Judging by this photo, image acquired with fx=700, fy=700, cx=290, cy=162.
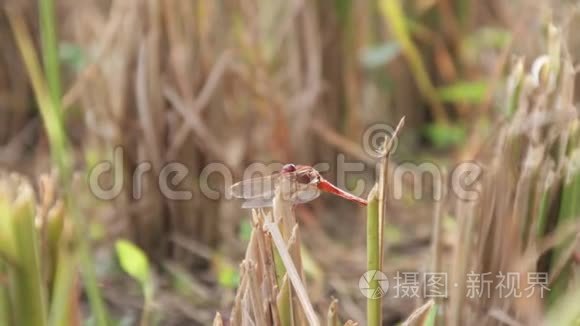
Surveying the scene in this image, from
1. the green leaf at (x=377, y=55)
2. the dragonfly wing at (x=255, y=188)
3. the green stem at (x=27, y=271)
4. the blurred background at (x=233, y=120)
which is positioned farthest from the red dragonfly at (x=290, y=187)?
the green leaf at (x=377, y=55)

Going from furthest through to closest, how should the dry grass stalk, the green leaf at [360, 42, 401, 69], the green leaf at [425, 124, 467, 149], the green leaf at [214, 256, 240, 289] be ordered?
the green leaf at [425, 124, 467, 149], the green leaf at [360, 42, 401, 69], the green leaf at [214, 256, 240, 289], the dry grass stalk

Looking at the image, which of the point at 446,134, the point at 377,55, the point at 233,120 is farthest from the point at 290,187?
the point at 446,134

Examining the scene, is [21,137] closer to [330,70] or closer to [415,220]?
[330,70]

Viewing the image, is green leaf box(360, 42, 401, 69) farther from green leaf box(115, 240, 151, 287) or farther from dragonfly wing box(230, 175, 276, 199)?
dragonfly wing box(230, 175, 276, 199)

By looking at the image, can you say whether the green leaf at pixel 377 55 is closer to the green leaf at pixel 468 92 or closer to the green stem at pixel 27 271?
the green leaf at pixel 468 92

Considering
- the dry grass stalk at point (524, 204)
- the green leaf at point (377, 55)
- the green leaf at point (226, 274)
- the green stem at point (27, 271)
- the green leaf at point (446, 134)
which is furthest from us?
the green leaf at point (446, 134)

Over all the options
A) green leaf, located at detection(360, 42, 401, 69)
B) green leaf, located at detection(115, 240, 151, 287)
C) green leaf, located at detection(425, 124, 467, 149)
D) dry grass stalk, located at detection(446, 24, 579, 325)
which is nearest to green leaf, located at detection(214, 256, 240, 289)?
green leaf, located at detection(115, 240, 151, 287)

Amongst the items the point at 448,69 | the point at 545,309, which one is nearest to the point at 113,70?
the point at 545,309
